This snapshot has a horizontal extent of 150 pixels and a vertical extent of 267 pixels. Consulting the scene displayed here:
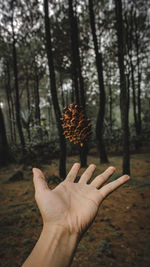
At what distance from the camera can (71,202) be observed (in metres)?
1.52

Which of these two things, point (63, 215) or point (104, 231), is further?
point (104, 231)

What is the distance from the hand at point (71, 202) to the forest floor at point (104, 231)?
4.76 ft

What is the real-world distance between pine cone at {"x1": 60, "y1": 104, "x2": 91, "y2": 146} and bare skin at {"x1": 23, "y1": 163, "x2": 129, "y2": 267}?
87 centimetres

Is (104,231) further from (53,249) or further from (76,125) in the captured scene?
(76,125)

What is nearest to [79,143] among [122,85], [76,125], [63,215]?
[76,125]

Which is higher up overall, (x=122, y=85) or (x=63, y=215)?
(x=122, y=85)

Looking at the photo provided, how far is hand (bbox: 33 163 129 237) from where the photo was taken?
1.30m

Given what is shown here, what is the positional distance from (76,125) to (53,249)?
106cm

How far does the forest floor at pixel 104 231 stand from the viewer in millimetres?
2178

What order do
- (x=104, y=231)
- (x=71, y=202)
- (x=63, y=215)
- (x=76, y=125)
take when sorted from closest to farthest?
(x=76, y=125)
(x=63, y=215)
(x=71, y=202)
(x=104, y=231)

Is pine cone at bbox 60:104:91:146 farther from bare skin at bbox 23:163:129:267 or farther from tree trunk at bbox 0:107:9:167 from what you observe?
tree trunk at bbox 0:107:9:167

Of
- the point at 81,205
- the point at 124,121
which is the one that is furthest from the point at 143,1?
the point at 81,205

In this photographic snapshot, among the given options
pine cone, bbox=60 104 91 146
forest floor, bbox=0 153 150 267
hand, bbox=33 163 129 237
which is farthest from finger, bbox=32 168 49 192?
forest floor, bbox=0 153 150 267

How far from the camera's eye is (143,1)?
360 inches
